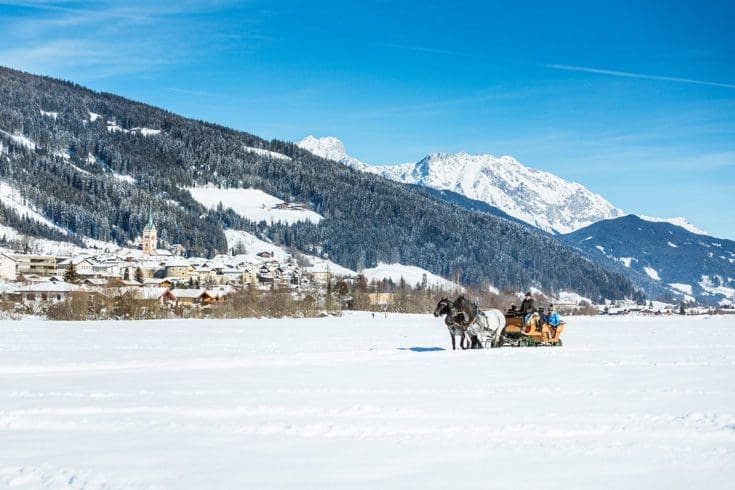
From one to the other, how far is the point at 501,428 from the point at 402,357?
514 inches

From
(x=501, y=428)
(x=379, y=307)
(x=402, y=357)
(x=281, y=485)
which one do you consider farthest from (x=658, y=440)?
(x=379, y=307)

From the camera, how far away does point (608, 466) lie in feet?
30.5

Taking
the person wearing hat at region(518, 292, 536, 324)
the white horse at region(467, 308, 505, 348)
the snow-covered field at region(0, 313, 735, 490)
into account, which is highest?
the person wearing hat at region(518, 292, 536, 324)

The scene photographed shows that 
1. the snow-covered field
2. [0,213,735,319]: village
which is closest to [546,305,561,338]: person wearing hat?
the snow-covered field

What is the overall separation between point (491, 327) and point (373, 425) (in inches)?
618

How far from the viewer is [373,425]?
12.2 metres

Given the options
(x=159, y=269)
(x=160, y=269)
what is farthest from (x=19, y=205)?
(x=160, y=269)

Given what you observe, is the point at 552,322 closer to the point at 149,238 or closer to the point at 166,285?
the point at 166,285

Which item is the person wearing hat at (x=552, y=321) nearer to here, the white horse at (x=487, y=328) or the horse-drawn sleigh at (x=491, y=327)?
the horse-drawn sleigh at (x=491, y=327)

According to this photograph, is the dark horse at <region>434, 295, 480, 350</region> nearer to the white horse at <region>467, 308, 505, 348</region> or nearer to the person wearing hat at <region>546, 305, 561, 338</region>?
the white horse at <region>467, 308, 505, 348</region>

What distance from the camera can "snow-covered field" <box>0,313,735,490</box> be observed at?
908 centimetres

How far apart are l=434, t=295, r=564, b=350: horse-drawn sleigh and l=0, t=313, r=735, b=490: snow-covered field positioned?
139 inches

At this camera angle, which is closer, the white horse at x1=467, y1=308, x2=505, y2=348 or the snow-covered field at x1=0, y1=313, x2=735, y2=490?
the snow-covered field at x1=0, y1=313, x2=735, y2=490

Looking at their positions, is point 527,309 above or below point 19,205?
below
